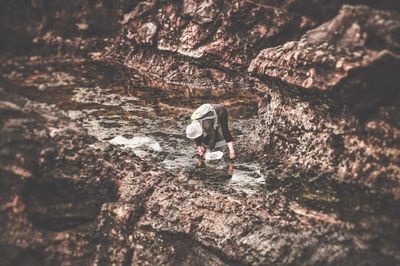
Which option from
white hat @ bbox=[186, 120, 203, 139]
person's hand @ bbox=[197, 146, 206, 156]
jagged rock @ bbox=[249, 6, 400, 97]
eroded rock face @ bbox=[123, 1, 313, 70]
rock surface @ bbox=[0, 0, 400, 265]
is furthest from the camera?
eroded rock face @ bbox=[123, 1, 313, 70]

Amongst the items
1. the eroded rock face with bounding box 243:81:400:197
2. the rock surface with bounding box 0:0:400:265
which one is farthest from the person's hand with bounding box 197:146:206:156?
the eroded rock face with bounding box 243:81:400:197

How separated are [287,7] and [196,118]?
17.4 ft

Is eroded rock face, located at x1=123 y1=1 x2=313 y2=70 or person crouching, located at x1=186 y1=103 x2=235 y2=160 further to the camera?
eroded rock face, located at x1=123 y1=1 x2=313 y2=70

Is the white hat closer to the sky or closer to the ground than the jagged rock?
closer to the ground

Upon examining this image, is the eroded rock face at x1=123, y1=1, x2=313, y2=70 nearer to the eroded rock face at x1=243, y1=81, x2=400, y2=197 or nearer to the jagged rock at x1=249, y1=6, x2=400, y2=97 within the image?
the eroded rock face at x1=243, y1=81, x2=400, y2=197

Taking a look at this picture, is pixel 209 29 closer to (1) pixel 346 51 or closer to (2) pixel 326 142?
(1) pixel 346 51

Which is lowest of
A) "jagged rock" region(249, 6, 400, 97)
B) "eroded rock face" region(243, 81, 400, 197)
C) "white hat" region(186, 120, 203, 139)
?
"white hat" region(186, 120, 203, 139)

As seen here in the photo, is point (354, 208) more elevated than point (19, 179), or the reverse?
point (354, 208)

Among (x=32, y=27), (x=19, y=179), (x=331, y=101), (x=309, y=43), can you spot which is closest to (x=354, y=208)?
(x=331, y=101)

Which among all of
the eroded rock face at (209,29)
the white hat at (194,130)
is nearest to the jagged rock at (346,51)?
the white hat at (194,130)

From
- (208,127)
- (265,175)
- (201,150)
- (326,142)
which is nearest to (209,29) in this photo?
(208,127)

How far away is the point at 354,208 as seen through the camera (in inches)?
371

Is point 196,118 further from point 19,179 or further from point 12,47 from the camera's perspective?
point 12,47

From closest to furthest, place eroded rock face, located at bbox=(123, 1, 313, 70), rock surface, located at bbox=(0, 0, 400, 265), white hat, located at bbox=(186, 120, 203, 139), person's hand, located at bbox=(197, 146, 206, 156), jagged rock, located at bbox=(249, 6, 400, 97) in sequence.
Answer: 1. jagged rock, located at bbox=(249, 6, 400, 97)
2. rock surface, located at bbox=(0, 0, 400, 265)
3. white hat, located at bbox=(186, 120, 203, 139)
4. person's hand, located at bbox=(197, 146, 206, 156)
5. eroded rock face, located at bbox=(123, 1, 313, 70)
